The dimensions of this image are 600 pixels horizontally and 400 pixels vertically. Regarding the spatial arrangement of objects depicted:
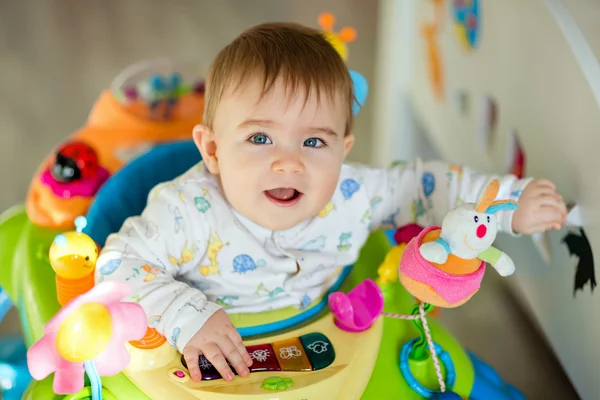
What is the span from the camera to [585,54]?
806 mm

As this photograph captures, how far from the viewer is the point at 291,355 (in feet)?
2.47

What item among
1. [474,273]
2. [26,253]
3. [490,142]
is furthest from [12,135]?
[474,273]

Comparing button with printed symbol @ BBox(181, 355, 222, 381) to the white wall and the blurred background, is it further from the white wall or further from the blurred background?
the blurred background

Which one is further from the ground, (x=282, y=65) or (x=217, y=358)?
(x=282, y=65)

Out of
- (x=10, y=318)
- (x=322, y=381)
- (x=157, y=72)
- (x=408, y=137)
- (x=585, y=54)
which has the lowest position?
(x=10, y=318)

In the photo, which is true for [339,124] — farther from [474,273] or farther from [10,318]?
[10,318]

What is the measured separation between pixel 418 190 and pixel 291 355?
0.90 feet

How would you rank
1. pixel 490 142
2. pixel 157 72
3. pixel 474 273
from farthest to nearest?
pixel 157 72 → pixel 490 142 → pixel 474 273

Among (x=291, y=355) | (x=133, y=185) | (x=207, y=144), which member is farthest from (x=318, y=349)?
(x=133, y=185)

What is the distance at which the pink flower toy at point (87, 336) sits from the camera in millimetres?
556

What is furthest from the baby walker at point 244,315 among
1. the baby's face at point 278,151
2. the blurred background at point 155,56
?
the blurred background at point 155,56

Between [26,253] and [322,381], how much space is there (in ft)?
1.40

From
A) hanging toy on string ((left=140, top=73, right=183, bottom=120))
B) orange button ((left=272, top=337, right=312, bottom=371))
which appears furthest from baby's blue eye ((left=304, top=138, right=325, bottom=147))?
hanging toy on string ((left=140, top=73, right=183, bottom=120))

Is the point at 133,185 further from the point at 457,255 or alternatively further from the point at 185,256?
the point at 457,255
